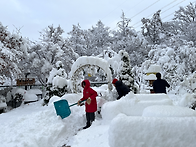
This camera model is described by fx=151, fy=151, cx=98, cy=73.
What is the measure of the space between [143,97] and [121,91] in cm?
74

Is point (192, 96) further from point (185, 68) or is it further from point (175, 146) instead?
point (185, 68)

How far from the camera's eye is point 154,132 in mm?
2465

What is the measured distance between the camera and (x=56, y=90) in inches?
379

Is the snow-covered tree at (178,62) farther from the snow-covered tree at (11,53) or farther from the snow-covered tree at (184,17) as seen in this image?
the snow-covered tree at (11,53)

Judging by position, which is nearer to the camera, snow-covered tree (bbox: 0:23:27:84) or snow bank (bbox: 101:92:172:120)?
snow bank (bbox: 101:92:172:120)

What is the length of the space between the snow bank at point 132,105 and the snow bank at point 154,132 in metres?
1.73

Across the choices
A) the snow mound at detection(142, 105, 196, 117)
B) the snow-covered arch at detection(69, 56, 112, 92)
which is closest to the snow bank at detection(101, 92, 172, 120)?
the snow mound at detection(142, 105, 196, 117)

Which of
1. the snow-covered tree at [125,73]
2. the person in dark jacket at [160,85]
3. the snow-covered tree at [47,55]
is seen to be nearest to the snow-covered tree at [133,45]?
the snow-covered tree at [47,55]

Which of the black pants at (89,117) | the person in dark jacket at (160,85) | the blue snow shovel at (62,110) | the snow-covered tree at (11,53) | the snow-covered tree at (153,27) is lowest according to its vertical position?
the black pants at (89,117)

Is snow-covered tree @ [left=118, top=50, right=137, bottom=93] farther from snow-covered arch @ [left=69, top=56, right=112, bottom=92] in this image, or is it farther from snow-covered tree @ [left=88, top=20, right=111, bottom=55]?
snow-covered tree @ [left=88, top=20, right=111, bottom=55]

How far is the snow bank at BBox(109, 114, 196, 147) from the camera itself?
2451 millimetres

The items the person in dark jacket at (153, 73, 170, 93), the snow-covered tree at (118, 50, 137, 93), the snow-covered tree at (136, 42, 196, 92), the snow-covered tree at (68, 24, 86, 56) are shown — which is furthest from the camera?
the snow-covered tree at (68, 24, 86, 56)

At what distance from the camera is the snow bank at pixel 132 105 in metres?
4.28

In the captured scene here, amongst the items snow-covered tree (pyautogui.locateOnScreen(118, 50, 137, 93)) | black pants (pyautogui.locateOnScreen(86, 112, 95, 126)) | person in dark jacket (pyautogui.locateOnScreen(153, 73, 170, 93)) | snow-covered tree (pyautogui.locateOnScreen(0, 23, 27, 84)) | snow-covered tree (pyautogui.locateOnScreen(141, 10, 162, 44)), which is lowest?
black pants (pyautogui.locateOnScreen(86, 112, 95, 126))
